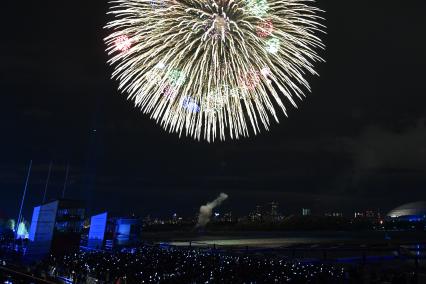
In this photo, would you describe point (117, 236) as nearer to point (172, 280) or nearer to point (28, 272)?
point (28, 272)

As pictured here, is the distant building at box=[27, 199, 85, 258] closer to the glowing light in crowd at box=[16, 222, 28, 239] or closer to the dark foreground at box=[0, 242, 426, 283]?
the dark foreground at box=[0, 242, 426, 283]

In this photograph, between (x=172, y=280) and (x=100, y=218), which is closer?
(x=172, y=280)

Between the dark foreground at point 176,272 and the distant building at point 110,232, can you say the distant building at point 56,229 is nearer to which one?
the distant building at point 110,232

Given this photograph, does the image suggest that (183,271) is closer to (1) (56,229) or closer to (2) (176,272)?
(2) (176,272)

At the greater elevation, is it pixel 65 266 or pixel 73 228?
pixel 73 228

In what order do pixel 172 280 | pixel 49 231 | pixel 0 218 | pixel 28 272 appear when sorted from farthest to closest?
1. pixel 0 218
2. pixel 49 231
3. pixel 28 272
4. pixel 172 280

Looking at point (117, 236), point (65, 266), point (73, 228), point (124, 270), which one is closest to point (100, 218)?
point (117, 236)
